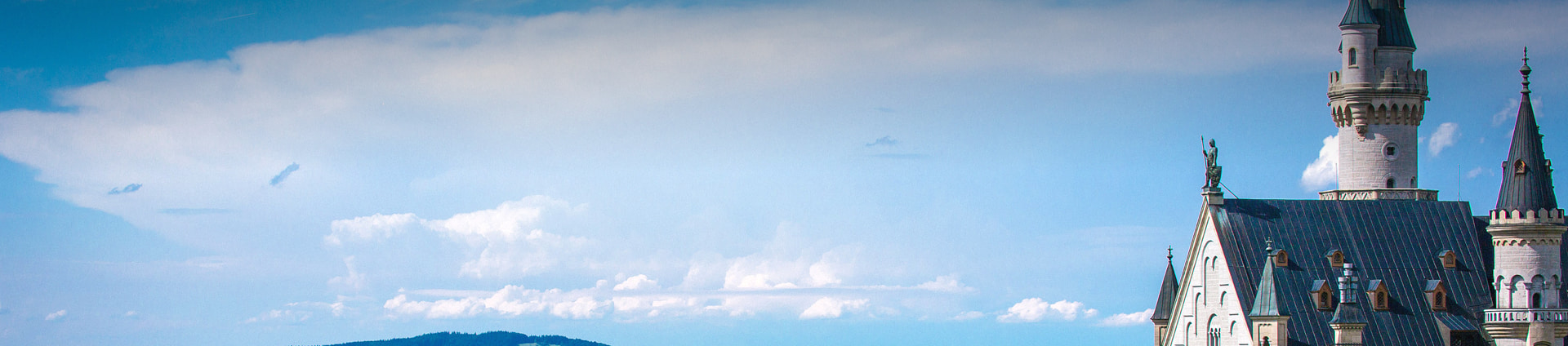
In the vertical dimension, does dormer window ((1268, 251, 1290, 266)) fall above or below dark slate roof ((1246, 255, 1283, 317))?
above

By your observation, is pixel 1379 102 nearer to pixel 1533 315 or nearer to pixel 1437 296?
pixel 1437 296

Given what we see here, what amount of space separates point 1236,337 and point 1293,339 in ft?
11.6

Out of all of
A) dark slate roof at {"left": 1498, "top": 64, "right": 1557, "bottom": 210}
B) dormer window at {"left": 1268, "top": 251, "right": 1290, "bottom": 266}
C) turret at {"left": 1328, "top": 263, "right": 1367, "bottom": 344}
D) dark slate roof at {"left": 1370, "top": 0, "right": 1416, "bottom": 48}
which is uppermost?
dark slate roof at {"left": 1370, "top": 0, "right": 1416, "bottom": 48}

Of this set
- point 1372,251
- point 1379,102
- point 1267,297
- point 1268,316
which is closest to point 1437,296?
point 1372,251

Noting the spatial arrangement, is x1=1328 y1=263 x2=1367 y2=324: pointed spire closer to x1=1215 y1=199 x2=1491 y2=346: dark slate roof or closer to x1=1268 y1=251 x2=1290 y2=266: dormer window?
x1=1215 y1=199 x2=1491 y2=346: dark slate roof

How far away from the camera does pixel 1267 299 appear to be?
350ft

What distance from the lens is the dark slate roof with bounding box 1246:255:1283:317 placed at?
10631cm

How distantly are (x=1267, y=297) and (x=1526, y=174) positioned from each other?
1470cm

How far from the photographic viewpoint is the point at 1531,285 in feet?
356

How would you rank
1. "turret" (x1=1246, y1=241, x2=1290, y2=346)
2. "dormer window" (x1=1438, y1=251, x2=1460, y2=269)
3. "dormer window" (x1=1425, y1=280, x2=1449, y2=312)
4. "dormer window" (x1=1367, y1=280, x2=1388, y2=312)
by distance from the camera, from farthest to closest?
"dormer window" (x1=1438, y1=251, x2=1460, y2=269) < "dormer window" (x1=1425, y1=280, x2=1449, y2=312) < "dormer window" (x1=1367, y1=280, x2=1388, y2=312) < "turret" (x1=1246, y1=241, x2=1290, y2=346)

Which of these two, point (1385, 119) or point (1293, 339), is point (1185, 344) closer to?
point (1293, 339)

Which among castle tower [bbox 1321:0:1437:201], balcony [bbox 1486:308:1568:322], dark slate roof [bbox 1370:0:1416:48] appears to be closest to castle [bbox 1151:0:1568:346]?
balcony [bbox 1486:308:1568:322]

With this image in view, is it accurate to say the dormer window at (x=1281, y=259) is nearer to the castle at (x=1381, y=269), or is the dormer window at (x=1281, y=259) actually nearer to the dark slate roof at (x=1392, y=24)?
the castle at (x=1381, y=269)

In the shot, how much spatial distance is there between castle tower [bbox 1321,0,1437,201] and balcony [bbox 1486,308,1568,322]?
14.8 meters
